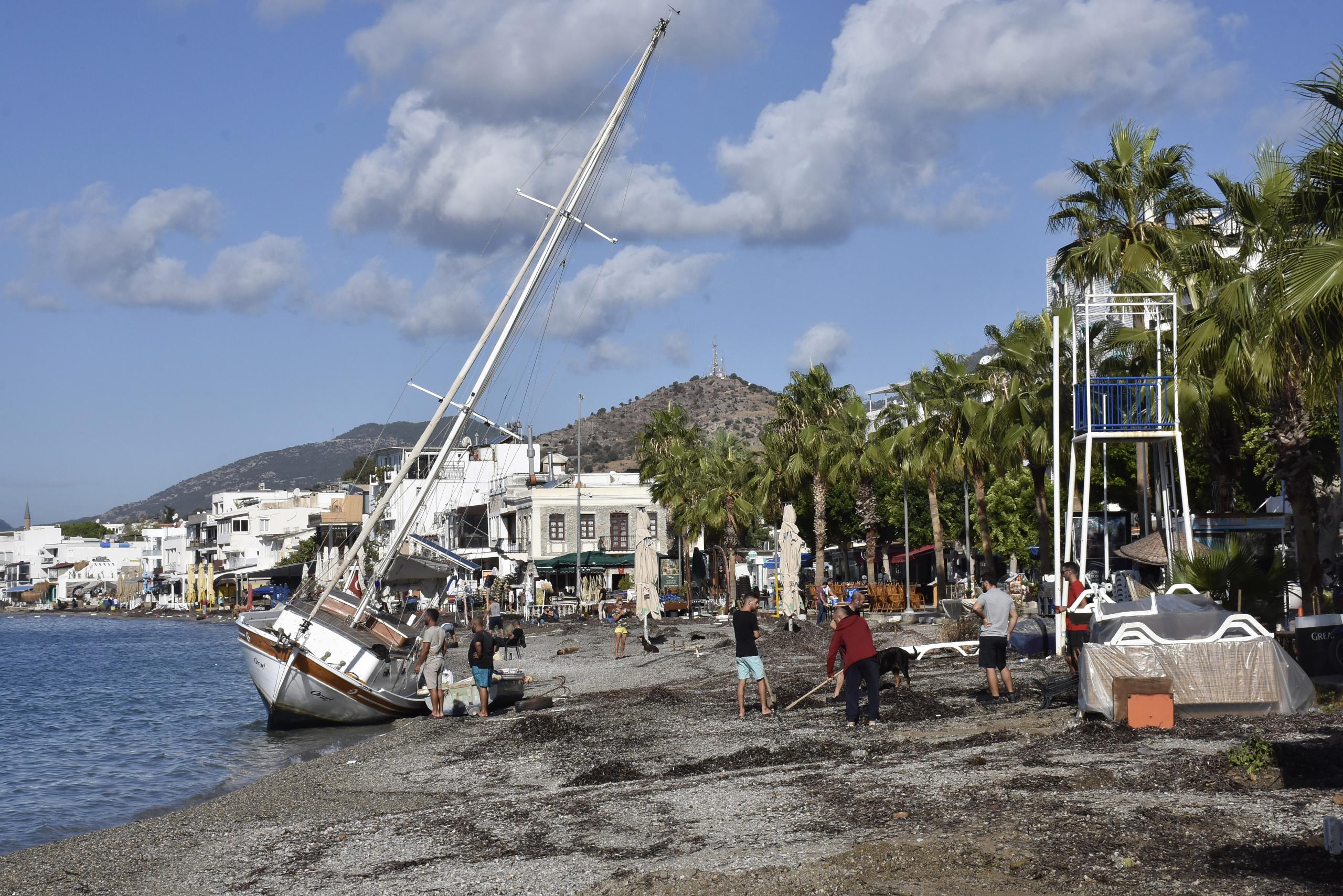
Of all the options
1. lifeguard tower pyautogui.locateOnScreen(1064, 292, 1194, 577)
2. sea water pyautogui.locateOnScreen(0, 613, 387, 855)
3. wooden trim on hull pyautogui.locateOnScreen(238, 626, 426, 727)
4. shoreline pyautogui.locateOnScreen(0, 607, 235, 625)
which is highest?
lifeguard tower pyautogui.locateOnScreen(1064, 292, 1194, 577)

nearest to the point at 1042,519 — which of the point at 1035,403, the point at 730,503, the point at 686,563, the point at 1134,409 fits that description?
the point at 1035,403

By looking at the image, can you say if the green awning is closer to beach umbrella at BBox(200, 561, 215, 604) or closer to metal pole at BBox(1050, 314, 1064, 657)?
metal pole at BBox(1050, 314, 1064, 657)

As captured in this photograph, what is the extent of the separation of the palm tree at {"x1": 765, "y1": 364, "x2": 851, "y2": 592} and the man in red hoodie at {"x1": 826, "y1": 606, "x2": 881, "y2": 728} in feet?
107

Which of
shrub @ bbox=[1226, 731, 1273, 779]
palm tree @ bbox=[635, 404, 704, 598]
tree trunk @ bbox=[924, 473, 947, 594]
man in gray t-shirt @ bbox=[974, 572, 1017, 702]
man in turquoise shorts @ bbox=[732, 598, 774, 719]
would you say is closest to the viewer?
shrub @ bbox=[1226, 731, 1273, 779]

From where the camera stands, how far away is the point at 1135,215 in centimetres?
2659

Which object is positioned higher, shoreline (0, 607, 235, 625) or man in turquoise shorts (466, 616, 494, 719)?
man in turquoise shorts (466, 616, 494, 719)

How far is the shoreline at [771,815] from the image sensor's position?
798 centimetres

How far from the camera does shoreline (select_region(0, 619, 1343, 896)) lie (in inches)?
314

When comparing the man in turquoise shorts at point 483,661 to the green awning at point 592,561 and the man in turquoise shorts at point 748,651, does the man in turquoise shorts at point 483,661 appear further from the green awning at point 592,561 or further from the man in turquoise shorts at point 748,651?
the green awning at point 592,561

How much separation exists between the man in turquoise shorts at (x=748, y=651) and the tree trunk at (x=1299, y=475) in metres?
8.30

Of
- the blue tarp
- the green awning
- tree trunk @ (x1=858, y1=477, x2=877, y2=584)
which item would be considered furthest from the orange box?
the green awning

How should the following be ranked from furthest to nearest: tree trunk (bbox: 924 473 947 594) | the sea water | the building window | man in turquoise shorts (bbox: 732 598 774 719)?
the building window < tree trunk (bbox: 924 473 947 594) < the sea water < man in turquoise shorts (bbox: 732 598 774 719)

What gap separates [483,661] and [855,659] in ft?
27.7

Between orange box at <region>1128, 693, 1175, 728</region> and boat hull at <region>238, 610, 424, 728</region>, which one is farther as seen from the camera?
boat hull at <region>238, 610, 424, 728</region>
